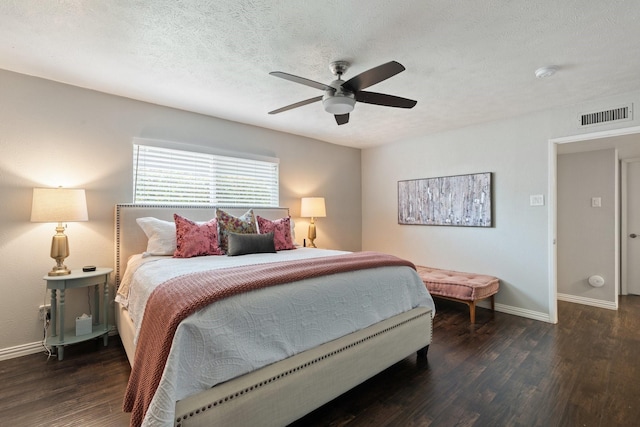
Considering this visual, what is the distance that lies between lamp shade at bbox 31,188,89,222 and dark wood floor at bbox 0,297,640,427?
1.15m

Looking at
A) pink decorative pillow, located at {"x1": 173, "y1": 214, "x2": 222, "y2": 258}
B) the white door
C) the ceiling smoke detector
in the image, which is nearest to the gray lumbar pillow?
pink decorative pillow, located at {"x1": 173, "y1": 214, "x2": 222, "y2": 258}

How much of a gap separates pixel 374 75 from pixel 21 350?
3.54 m

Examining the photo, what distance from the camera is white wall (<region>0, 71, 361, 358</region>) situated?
249cm

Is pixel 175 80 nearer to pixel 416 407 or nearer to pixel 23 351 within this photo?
pixel 23 351

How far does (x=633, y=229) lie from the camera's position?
4.35 meters

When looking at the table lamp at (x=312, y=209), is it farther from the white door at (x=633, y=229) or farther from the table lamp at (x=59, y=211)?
the white door at (x=633, y=229)

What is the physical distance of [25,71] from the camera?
250 centimetres

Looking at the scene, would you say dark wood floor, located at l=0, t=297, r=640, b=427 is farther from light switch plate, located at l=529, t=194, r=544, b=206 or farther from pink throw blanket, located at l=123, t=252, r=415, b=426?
light switch plate, located at l=529, t=194, r=544, b=206

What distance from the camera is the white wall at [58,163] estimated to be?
2.49 metres

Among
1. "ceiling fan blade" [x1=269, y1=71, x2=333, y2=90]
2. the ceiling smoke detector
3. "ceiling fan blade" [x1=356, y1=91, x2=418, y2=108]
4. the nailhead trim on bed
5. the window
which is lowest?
the nailhead trim on bed

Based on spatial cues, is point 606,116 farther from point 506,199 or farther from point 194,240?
point 194,240

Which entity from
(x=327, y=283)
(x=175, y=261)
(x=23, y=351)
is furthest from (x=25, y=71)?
(x=327, y=283)

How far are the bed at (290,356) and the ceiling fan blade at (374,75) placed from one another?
4.29 ft

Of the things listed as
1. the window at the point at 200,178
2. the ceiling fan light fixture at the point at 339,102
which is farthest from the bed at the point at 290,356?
the ceiling fan light fixture at the point at 339,102
